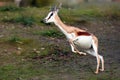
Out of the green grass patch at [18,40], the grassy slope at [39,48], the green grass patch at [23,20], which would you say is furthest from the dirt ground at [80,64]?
the green grass patch at [23,20]

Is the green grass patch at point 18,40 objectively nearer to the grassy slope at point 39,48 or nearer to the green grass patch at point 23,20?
the grassy slope at point 39,48

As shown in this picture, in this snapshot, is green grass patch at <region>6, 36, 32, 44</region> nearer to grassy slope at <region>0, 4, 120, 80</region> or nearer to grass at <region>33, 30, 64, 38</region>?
grassy slope at <region>0, 4, 120, 80</region>

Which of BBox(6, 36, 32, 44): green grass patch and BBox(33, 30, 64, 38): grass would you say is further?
BBox(33, 30, 64, 38): grass

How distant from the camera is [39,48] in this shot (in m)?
8.33

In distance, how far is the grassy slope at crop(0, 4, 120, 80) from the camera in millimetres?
6723

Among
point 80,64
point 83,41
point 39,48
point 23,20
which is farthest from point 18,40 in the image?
point 83,41

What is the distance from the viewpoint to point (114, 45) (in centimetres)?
894

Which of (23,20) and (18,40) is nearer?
(18,40)

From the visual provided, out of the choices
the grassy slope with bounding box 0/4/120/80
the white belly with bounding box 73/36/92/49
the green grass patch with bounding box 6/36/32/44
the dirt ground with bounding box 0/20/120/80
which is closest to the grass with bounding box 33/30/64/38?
the grassy slope with bounding box 0/4/120/80

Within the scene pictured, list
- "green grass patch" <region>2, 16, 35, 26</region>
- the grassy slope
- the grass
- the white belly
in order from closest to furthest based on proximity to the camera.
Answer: the white belly
the grassy slope
the grass
"green grass patch" <region>2, 16, 35, 26</region>

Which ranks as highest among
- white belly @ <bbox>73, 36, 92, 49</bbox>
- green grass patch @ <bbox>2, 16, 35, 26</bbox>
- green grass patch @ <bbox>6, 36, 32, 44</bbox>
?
white belly @ <bbox>73, 36, 92, 49</bbox>

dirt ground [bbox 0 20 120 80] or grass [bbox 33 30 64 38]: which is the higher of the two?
dirt ground [bbox 0 20 120 80]

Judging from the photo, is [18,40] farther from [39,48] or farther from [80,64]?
[80,64]

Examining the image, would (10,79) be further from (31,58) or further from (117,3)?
(117,3)
